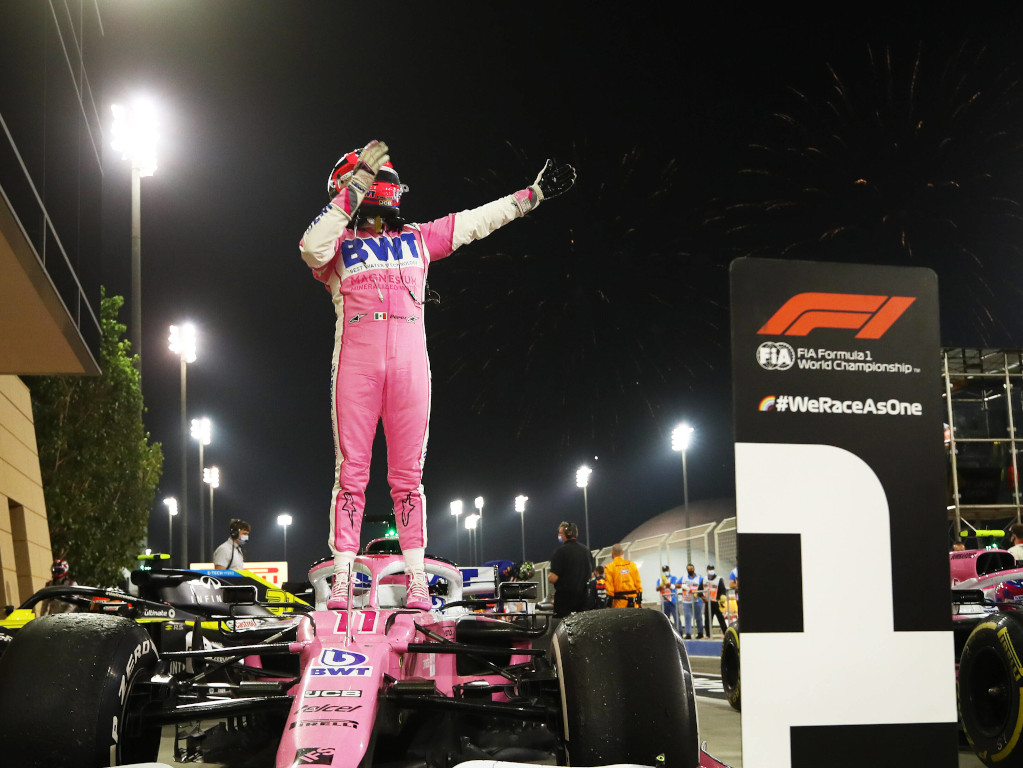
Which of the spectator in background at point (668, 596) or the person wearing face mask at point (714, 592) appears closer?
the person wearing face mask at point (714, 592)

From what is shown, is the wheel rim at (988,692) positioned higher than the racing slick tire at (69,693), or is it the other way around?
the racing slick tire at (69,693)

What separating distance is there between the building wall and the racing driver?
15.8 metres

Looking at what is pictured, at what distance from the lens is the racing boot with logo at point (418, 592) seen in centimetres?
498

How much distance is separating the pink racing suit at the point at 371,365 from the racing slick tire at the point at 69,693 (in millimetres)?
1258

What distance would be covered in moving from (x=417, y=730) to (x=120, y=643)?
1445 mm

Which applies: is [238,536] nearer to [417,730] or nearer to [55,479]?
[417,730]

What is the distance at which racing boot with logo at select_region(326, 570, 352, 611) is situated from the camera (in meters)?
4.74

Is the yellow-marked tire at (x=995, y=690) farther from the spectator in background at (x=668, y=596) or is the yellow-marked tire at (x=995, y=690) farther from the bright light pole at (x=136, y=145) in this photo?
the bright light pole at (x=136, y=145)

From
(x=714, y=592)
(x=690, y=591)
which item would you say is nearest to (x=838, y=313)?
(x=690, y=591)

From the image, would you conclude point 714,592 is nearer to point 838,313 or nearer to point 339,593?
point 339,593

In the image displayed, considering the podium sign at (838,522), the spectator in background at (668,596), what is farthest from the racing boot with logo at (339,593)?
the spectator in background at (668,596)

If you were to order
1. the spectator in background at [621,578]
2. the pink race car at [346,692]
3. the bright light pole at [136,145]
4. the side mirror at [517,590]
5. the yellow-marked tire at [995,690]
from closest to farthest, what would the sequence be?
the pink race car at [346,692] < the side mirror at [517,590] < the yellow-marked tire at [995,690] < the spectator in background at [621,578] < the bright light pole at [136,145]

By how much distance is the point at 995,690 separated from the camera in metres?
5.89

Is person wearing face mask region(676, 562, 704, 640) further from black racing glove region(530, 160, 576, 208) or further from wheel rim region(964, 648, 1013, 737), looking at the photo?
black racing glove region(530, 160, 576, 208)
